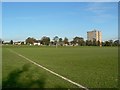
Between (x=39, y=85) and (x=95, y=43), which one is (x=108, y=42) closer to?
(x=95, y=43)

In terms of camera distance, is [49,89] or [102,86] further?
[102,86]

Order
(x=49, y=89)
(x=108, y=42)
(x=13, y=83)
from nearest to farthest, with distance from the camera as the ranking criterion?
(x=49, y=89)
(x=13, y=83)
(x=108, y=42)

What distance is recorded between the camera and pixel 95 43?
188 m

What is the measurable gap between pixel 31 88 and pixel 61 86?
1.10m

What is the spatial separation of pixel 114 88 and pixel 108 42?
566 feet

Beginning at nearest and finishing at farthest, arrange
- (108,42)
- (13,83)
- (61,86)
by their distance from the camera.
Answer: (61,86)
(13,83)
(108,42)

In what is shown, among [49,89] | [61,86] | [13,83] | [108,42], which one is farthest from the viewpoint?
[108,42]

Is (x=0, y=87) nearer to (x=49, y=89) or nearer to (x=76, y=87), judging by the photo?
(x=49, y=89)

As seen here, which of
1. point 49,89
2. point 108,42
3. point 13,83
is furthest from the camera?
point 108,42

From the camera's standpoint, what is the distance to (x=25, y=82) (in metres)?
11.6

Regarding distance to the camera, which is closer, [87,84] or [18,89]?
[18,89]

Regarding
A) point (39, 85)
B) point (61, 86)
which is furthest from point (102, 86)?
point (39, 85)

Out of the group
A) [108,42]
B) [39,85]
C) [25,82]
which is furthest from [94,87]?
[108,42]

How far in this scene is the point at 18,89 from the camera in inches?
389
